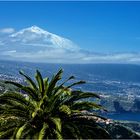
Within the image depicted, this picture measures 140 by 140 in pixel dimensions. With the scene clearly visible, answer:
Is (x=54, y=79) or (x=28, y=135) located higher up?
(x=54, y=79)

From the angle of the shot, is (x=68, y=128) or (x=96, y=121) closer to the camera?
(x=68, y=128)

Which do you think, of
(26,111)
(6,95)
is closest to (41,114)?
(26,111)

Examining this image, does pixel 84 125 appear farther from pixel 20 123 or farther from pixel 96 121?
pixel 20 123

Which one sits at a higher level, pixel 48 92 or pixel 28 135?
pixel 48 92

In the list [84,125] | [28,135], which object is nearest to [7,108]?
[28,135]

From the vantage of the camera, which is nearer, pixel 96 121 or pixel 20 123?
pixel 20 123

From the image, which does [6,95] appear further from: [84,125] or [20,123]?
[84,125]
